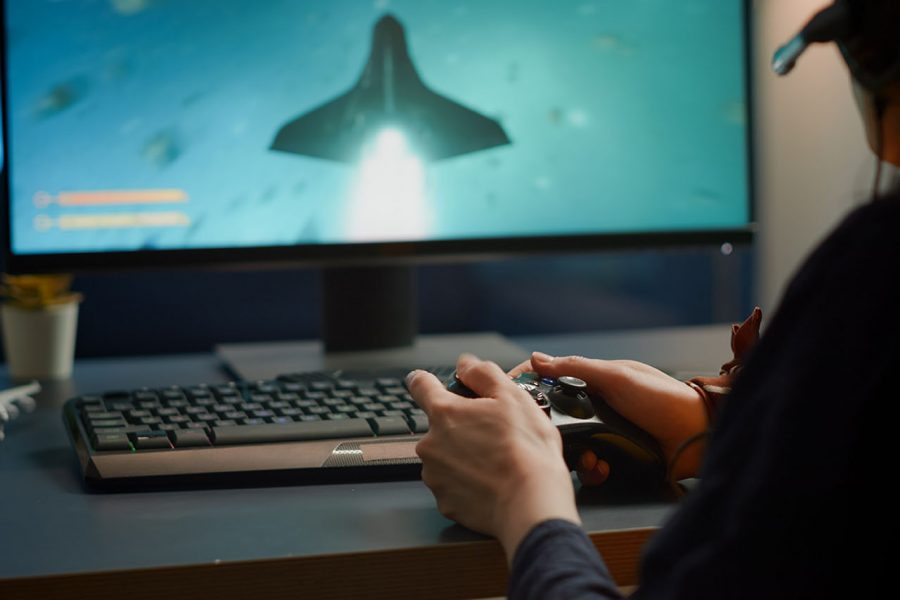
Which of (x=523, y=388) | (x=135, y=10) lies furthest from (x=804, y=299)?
(x=135, y=10)

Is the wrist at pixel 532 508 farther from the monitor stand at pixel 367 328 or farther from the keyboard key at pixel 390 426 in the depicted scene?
the monitor stand at pixel 367 328

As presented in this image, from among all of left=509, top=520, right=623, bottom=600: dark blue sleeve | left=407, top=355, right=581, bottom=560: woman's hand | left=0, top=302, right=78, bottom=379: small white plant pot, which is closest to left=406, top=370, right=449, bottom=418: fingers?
left=407, top=355, right=581, bottom=560: woman's hand

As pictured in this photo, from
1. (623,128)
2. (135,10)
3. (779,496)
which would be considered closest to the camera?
(779,496)

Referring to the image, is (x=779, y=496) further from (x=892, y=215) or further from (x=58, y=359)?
(x=58, y=359)

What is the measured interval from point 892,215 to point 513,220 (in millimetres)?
654

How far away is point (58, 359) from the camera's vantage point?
1.03 metres

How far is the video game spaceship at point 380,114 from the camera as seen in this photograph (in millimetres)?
988

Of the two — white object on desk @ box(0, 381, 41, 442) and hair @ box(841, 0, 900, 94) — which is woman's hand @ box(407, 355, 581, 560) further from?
white object on desk @ box(0, 381, 41, 442)

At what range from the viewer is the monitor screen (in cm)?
94

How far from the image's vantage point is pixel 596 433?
2.05 ft

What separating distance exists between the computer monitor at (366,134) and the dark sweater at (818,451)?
63cm

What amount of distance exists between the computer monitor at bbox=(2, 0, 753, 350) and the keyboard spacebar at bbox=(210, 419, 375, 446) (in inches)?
12.9

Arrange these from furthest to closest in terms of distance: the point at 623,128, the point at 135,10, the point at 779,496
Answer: the point at 623,128 → the point at 135,10 → the point at 779,496

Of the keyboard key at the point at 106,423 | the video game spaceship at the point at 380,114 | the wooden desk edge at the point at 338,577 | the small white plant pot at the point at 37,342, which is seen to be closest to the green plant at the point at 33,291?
the small white plant pot at the point at 37,342
